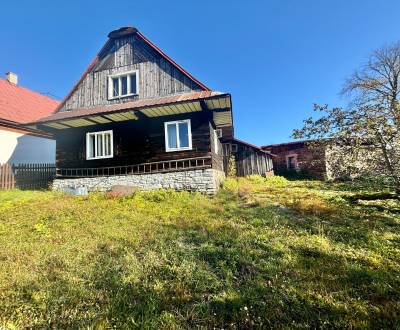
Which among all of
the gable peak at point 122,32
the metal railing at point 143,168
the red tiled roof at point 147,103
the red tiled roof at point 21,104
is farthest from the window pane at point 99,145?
the gable peak at point 122,32

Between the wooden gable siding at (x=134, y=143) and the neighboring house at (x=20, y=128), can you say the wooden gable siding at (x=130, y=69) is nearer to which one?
the wooden gable siding at (x=134, y=143)

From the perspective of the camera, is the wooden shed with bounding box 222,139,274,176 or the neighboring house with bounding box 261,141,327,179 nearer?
the wooden shed with bounding box 222,139,274,176

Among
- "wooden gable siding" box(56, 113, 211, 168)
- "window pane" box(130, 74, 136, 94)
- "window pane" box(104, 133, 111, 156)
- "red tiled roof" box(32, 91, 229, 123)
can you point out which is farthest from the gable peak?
"window pane" box(104, 133, 111, 156)

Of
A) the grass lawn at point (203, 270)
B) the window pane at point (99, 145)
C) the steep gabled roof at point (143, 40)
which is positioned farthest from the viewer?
the window pane at point (99, 145)

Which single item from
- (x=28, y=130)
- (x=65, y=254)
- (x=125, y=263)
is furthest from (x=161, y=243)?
(x=28, y=130)

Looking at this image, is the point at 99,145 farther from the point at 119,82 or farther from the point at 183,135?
the point at 183,135

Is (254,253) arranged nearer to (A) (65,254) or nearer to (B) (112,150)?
(A) (65,254)

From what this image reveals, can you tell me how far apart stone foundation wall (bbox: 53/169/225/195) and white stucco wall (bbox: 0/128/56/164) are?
5.41 meters

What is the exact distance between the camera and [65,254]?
16.0 ft

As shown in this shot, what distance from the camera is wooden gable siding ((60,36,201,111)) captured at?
1255 cm

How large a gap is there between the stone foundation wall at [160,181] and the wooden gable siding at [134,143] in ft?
2.87

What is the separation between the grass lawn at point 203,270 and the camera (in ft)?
10.0

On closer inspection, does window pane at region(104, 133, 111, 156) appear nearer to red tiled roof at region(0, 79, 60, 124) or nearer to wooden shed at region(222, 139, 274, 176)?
red tiled roof at region(0, 79, 60, 124)

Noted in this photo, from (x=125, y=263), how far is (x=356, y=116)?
7555mm
